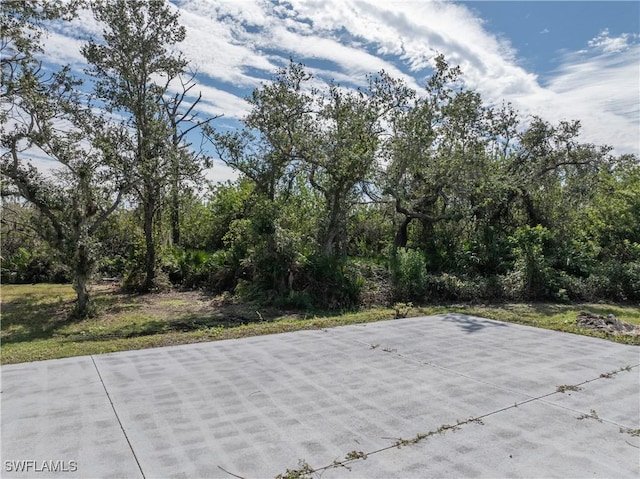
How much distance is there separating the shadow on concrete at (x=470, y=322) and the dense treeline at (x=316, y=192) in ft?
5.04

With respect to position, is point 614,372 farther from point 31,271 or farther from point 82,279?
point 31,271

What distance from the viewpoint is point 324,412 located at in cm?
339

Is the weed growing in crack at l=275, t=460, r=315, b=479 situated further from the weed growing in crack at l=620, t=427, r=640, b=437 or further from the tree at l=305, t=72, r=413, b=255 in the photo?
the tree at l=305, t=72, r=413, b=255

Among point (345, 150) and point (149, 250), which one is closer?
point (345, 150)

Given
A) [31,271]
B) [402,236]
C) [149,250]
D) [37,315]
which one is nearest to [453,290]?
[402,236]

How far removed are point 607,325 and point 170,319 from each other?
24.5ft

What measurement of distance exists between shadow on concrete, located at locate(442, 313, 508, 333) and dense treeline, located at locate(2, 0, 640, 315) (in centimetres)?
154

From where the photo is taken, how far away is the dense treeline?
27.3 feet

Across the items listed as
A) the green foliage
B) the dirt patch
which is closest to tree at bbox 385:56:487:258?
the green foliage

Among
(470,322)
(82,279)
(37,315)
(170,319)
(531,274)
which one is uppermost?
(531,274)

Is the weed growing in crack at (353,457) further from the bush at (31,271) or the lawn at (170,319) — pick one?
the bush at (31,271)

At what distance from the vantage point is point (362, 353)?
203 inches

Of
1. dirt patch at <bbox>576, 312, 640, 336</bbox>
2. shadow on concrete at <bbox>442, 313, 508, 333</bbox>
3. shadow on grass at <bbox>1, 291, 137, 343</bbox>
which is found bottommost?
shadow on grass at <bbox>1, 291, 137, 343</bbox>

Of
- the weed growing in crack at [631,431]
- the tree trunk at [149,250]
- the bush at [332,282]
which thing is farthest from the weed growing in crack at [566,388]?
the tree trunk at [149,250]
